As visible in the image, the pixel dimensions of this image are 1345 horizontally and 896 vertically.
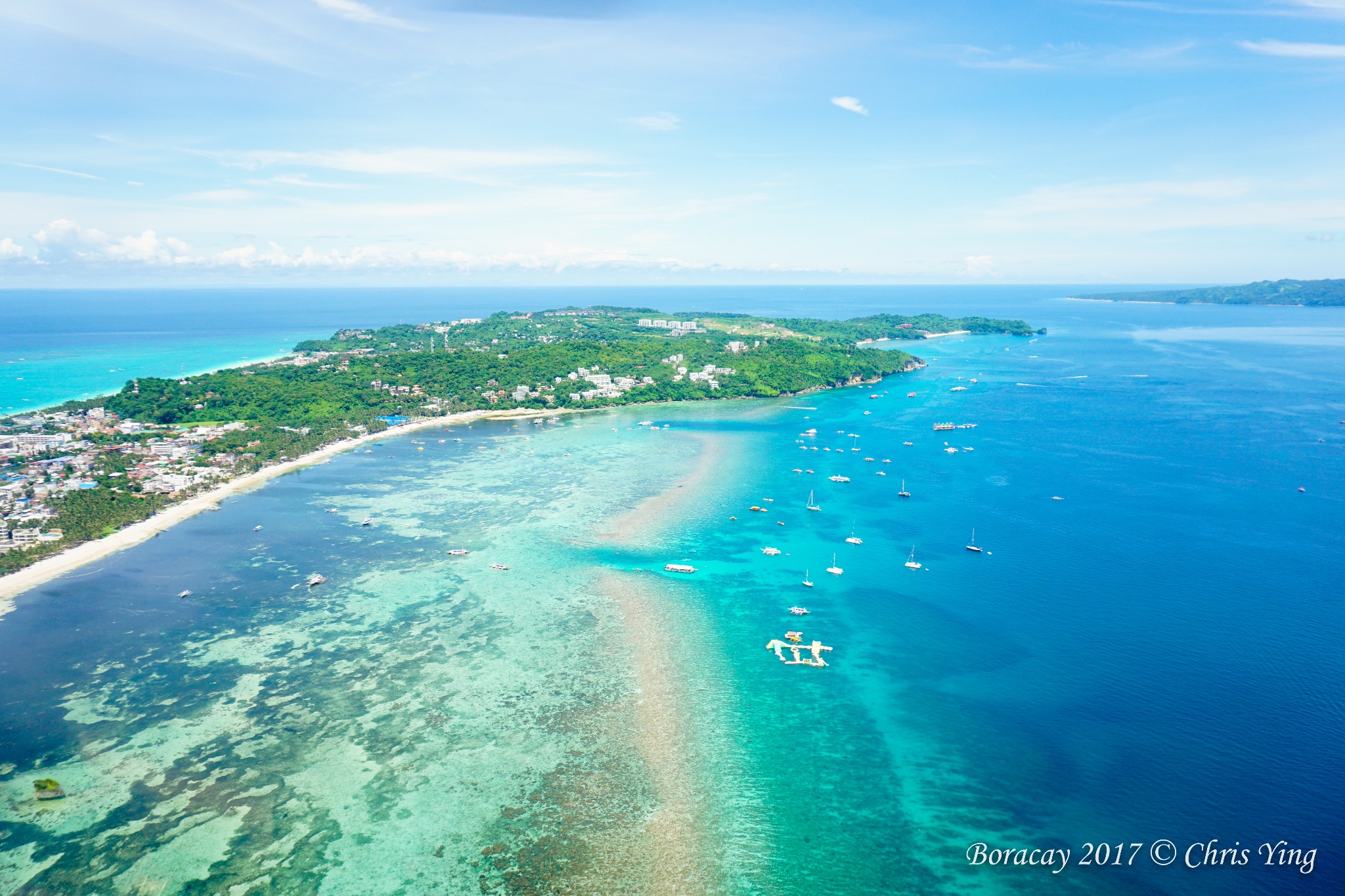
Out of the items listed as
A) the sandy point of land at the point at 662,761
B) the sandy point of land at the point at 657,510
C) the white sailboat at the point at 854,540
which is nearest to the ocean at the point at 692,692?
the sandy point of land at the point at 662,761

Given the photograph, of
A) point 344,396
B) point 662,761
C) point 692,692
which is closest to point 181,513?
point 344,396

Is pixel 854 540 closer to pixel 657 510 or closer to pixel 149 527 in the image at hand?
pixel 657 510

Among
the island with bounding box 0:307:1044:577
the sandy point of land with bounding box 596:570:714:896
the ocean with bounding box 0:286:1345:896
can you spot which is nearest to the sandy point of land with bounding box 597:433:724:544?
the ocean with bounding box 0:286:1345:896

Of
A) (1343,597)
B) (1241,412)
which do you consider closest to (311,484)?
(1343,597)

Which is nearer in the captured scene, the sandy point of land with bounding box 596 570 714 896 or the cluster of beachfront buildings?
the sandy point of land with bounding box 596 570 714 896

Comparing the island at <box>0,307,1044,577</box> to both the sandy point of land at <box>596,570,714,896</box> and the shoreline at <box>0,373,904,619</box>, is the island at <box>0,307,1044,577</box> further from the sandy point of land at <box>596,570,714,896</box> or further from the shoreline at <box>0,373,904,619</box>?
the sandy point of land at <box>596,570,714,896</box>

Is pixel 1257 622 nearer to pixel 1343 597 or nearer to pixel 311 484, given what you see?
pixel 1343 597
